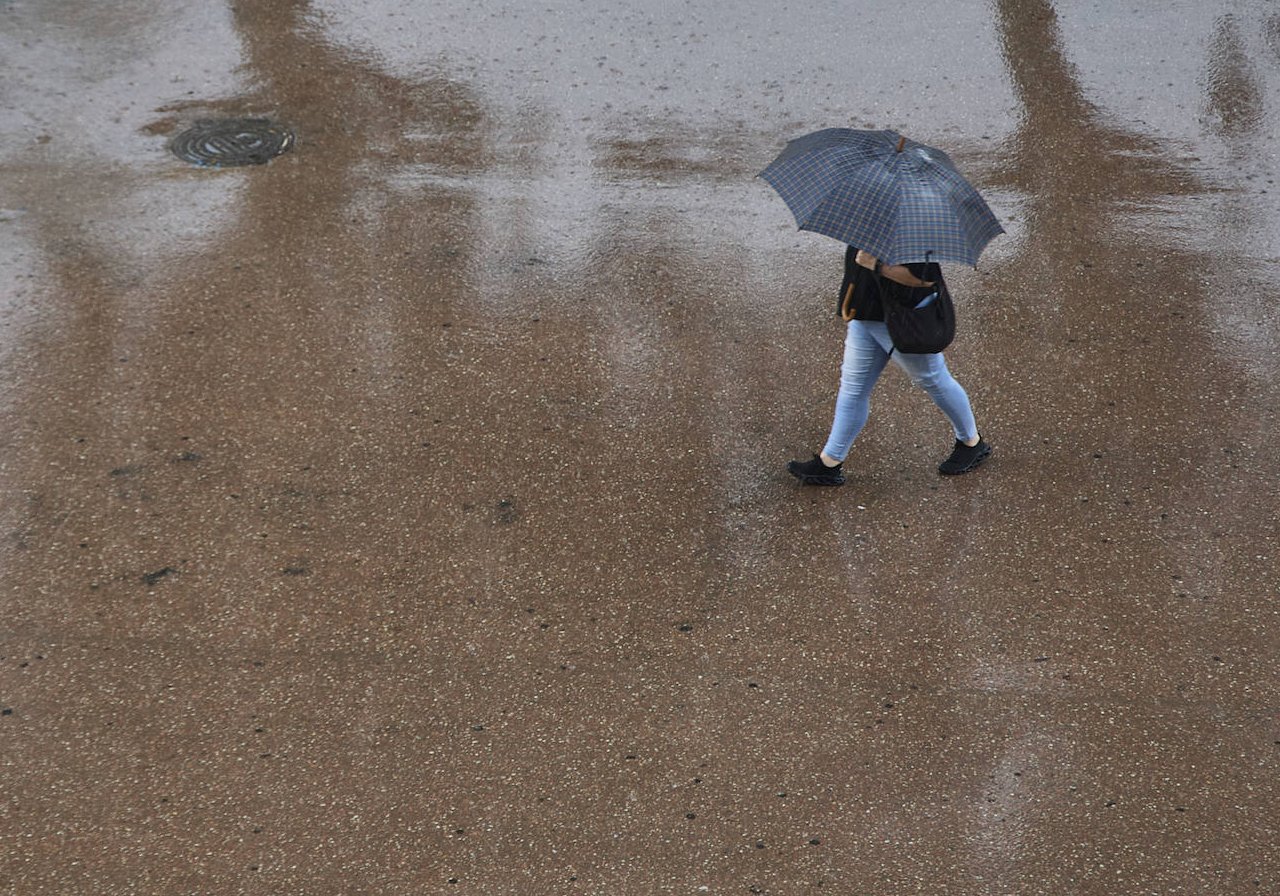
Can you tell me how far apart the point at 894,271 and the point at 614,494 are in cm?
174

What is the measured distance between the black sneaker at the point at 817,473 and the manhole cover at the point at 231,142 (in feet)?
15.8

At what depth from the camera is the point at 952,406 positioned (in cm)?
600

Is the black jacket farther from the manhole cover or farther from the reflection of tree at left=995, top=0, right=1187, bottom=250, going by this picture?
the manhole cover

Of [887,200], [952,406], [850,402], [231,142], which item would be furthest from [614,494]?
[231,142]

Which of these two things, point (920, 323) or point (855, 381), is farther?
point (855, 381)

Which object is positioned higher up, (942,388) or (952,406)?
(942,388)

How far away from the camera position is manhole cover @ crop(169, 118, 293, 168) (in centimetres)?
878

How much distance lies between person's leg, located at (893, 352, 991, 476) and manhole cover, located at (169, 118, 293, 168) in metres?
5.22

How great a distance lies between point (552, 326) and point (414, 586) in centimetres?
223

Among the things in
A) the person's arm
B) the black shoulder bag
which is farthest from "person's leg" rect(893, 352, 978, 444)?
the person's arm

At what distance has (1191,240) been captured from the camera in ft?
26.1

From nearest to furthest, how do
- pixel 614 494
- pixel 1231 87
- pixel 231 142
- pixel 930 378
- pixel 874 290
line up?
pixel 874 290, pixel 930 378, pixel 614 494, pixel 231 142, pixel 1231 87

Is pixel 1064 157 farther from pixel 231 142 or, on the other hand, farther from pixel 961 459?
pixel 231 142

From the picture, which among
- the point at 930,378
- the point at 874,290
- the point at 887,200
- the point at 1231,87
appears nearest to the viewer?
the point at 887,200
